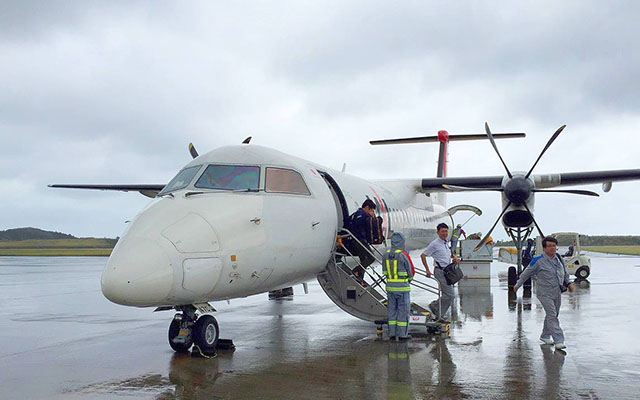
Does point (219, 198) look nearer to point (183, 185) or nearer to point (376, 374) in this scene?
point (183, 185)

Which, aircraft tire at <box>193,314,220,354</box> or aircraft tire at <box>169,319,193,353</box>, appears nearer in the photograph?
aircraft tire at <box>193,314,220,354</box>

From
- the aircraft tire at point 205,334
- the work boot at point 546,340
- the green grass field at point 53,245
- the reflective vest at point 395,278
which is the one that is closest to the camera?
the aircraft tire at point 205,334

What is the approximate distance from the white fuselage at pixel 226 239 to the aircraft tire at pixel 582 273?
48.0ft

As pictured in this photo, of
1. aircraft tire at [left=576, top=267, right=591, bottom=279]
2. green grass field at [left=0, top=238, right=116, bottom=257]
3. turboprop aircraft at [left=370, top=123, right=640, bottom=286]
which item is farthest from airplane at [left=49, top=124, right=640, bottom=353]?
green grass field at [left=0, top=238, right=116, bottom=257]

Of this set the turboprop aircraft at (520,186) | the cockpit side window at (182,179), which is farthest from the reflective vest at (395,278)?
the turboprop aircraft at (520,186)

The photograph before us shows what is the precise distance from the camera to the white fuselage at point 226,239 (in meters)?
6.48

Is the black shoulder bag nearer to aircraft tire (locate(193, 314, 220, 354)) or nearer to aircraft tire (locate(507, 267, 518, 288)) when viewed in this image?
aircraft tire (locate(193, 314, 220, 354))

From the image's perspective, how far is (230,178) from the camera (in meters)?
8.26

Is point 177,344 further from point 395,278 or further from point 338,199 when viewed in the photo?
point 338,199

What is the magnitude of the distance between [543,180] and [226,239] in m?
12.6

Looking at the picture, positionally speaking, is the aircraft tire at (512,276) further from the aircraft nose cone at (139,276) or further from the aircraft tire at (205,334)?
the aircraft nose cone at (139,276)

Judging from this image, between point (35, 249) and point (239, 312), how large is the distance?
74112mm

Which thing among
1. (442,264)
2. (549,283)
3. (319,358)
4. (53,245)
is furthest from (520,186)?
(53,245)

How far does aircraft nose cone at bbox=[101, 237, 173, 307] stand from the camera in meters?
6.31
